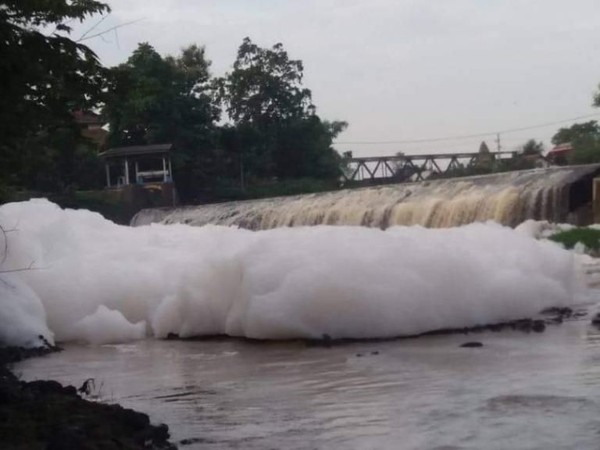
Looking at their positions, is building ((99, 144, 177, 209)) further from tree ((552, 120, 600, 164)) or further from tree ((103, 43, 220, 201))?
tree ((552, 120, 600, 164))

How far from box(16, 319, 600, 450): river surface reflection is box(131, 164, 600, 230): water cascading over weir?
12081 millimetres

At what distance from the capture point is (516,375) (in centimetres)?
688

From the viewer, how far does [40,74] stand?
5.63 metres

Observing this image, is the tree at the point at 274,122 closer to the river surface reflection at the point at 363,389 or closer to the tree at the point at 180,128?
the tree at the point at 180,128

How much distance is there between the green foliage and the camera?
711 inches

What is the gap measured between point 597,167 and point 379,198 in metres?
6.21

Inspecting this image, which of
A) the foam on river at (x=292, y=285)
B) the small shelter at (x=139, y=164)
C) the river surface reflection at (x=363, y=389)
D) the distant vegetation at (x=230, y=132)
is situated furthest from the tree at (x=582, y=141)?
the river surface reflection at (x=363, y=389)

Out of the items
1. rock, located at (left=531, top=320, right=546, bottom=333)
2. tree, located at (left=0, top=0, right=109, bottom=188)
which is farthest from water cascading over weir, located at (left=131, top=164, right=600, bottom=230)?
tree, located at (left=0, top=0, right=109, bottom=188)

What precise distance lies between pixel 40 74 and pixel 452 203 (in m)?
17.9

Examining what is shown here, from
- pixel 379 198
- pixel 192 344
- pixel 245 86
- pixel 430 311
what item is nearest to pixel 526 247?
pixel 430 311

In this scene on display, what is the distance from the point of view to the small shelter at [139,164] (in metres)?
41.7

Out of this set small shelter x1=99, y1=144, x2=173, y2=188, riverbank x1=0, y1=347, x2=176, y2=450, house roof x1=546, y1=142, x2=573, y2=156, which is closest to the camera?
riverbank x1=0, y1=347, x2=176, y2=450

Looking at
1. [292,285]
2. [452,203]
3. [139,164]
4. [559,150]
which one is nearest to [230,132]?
[139,164]

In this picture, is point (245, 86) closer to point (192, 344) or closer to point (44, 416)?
point (192, 344)
